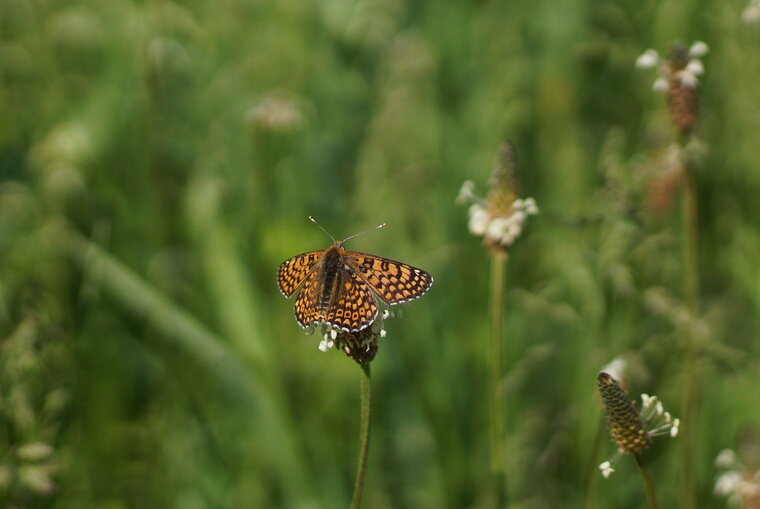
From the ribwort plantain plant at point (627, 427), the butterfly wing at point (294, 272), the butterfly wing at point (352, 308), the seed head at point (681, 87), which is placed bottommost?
the ribwort plantain plant at point (627, 427)

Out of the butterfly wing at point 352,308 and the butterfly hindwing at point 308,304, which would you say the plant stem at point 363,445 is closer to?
the butterfly wing at point 352,308

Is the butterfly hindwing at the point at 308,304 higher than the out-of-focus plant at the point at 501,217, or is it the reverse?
the out-of-focus plant at the point at 501,217

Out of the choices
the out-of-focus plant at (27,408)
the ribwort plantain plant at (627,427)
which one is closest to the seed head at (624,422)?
the ribwort plantain plant at (627,427)

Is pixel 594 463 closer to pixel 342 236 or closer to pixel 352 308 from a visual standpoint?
pixel 352 308

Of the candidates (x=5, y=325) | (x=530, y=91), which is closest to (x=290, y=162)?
(x=530, y=91)

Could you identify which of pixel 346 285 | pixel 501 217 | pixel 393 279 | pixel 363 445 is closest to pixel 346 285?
pixel 346 285

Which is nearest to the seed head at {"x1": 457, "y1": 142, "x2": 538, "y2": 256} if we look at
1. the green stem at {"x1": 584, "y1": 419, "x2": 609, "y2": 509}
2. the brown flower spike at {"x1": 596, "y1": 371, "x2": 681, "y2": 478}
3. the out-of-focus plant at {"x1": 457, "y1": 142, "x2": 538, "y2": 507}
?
the out-of-focus plant at {"x1": 457, "y1": 142, "x2": 538, "y2": 507}

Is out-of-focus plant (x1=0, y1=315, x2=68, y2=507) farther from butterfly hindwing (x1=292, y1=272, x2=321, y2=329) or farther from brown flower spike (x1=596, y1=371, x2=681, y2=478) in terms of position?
brown flower spike (x1=596, y1=371, x2=681, y2=478)

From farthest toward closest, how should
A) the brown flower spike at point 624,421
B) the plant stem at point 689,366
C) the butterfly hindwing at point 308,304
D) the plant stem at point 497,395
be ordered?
the plant stem at point 689,366
the plant stem at point 497,395
the butterfly hindwing at point 308,304
the brown flower spike at point 624,421

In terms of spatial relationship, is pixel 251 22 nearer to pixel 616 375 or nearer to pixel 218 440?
pixel 218 440
